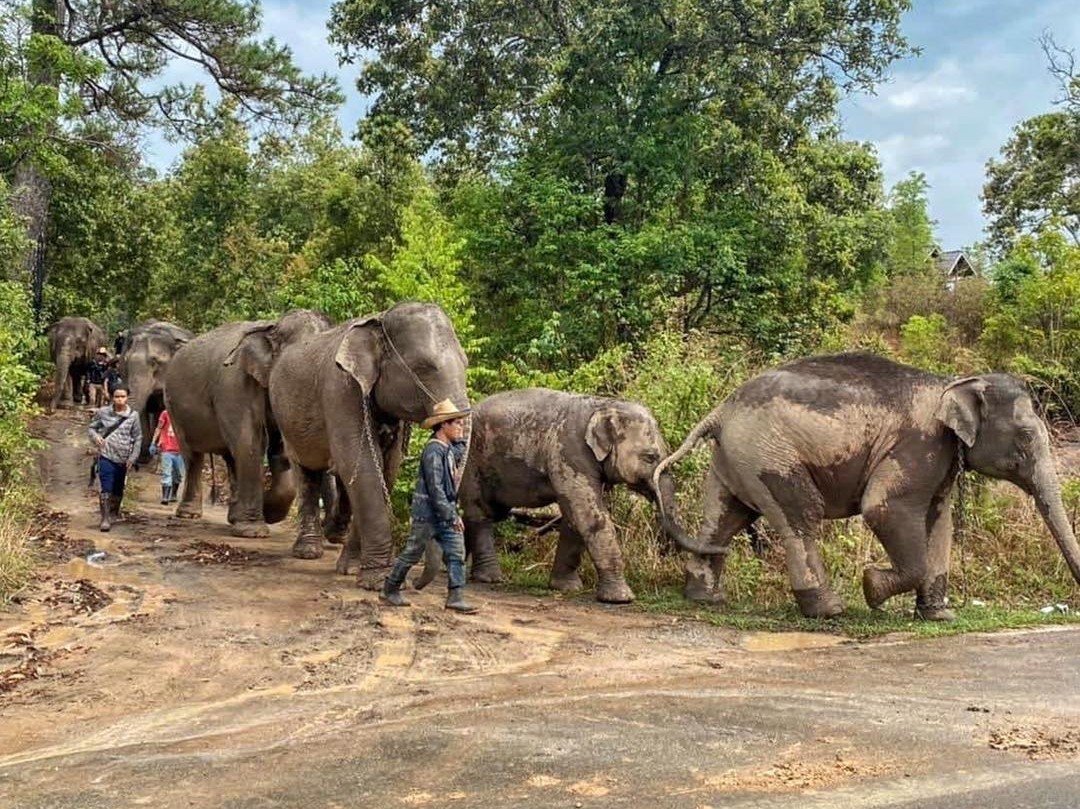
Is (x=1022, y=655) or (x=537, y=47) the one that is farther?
(x=537, y=47)

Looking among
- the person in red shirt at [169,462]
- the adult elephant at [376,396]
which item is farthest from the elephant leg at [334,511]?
the person in red shirt at [169,462]

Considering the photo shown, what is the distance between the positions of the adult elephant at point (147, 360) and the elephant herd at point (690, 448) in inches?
268

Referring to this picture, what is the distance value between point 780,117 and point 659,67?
7.24ft

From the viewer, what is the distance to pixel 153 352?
17672 mm

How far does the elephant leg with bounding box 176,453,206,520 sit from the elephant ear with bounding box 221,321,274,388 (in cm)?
250

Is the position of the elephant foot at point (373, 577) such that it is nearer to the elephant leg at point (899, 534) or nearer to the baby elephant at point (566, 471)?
the baby elephant at point (566, 471)

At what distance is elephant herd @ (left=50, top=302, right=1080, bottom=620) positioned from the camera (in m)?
8.70

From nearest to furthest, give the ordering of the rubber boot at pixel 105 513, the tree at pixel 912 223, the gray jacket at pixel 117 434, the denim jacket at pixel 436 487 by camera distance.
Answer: the denim jacket at pixel 436 487 < the gray jacket at pixel 117 434 < the rubber boot at pixel 105 513 < the tree at pixel 912 223

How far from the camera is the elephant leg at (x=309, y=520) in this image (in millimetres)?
11094

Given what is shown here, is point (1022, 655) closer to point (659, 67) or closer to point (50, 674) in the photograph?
point (50, 674)

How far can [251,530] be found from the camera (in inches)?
494

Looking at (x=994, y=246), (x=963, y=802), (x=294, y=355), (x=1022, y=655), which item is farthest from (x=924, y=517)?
(x=994, y=246)

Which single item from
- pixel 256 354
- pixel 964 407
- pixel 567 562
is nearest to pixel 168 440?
pixel 256 354

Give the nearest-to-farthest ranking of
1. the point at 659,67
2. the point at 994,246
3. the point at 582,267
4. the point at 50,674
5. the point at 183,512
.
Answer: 1. the point at 50,674
2. the point at 183,512
3. the point at 582,267
4. the point at 659,67
5. the point at 994,246
